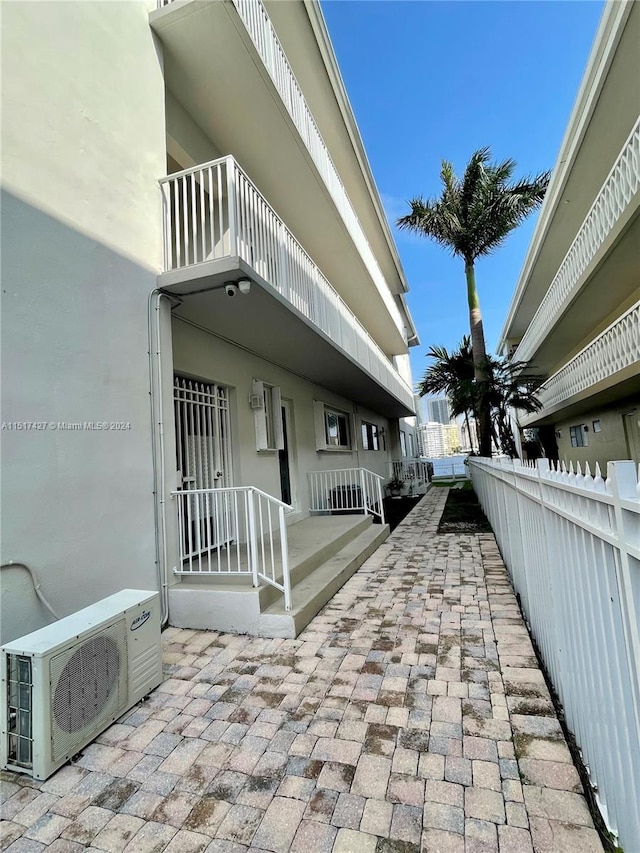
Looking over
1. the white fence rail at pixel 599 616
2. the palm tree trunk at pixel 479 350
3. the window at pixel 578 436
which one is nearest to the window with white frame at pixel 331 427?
the palm tree trunk at pixel 479 350

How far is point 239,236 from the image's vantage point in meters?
4.03

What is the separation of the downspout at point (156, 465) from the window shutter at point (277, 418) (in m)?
3.06

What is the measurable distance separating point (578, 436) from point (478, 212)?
323 inches

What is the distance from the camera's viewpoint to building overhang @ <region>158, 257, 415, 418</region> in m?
3.89

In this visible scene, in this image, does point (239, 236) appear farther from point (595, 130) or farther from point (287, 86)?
point (595, 130)

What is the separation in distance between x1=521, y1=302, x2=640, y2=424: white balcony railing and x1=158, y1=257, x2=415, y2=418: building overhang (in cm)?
486

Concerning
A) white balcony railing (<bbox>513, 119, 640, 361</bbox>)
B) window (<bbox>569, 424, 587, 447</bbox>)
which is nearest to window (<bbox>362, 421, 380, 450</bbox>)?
white balcony railing (<bbox>513, 119, 640, 361</bbox>)

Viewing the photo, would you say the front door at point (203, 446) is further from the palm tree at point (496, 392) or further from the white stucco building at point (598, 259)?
the palm tree at point (496, 392)

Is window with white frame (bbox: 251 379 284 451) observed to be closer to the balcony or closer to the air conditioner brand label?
the balcony

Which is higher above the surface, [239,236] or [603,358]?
[239,236]

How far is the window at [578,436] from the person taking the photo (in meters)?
12.8

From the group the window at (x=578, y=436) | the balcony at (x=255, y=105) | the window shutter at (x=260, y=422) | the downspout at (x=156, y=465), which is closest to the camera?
the downspout at (x=156, y=465)

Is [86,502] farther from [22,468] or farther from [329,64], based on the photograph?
[329,64]

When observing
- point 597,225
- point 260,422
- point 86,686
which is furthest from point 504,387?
point 86,686
